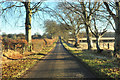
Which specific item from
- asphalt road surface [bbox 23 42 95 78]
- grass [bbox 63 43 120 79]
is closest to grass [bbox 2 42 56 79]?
asphalt road surface [bbox 23 42 95 78]

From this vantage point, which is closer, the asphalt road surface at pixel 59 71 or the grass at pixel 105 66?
the grass at pixel 105 66

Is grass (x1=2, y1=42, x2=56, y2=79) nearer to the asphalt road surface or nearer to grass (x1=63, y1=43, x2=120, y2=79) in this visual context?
the asphalt road surface

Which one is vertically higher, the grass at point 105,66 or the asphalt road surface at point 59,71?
the grass at point 105,66

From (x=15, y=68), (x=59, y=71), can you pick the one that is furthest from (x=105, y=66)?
(x=15, y=68)

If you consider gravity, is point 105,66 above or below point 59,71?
above

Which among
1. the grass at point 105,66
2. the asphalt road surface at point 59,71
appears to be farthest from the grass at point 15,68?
the grass at point 105,66

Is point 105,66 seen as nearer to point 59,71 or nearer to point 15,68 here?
point 59,71

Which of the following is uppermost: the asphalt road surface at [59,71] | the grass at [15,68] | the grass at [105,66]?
the grass at [105,66]

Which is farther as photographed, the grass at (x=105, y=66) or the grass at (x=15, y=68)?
the grass at (x=15, y=68)

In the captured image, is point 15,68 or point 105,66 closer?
point 105,66

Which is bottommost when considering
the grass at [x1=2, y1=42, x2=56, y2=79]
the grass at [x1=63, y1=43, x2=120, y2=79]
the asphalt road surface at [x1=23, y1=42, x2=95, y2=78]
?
the asphalt road surface at [x1=23, y1=42, x2=95, y2=78]

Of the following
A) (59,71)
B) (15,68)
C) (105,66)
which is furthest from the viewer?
(15,68)

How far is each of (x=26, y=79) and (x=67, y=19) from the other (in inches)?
950

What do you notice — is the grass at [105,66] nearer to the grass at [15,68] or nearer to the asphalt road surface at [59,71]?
the asphalt road surface at [59,71]
